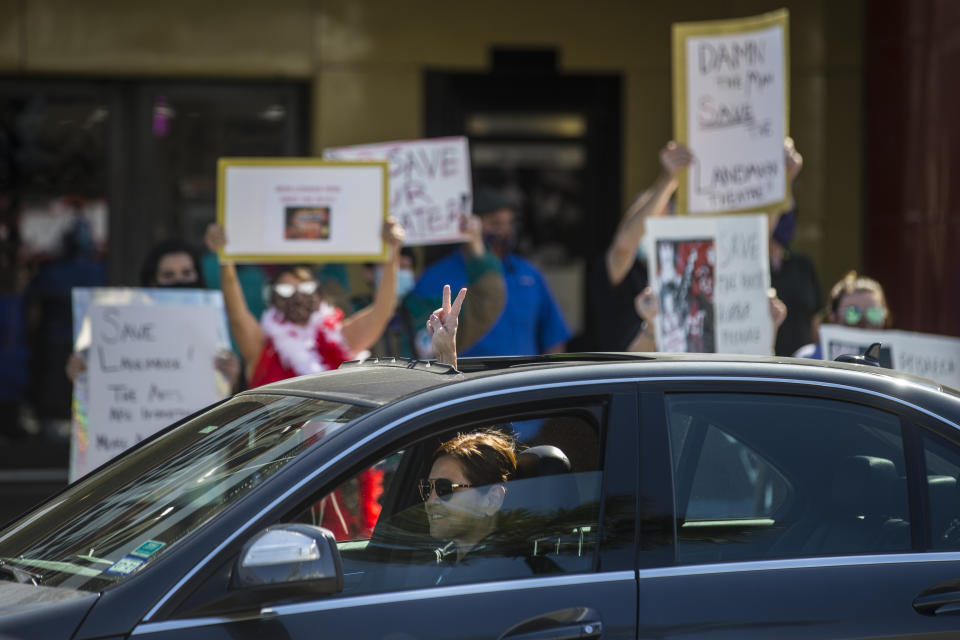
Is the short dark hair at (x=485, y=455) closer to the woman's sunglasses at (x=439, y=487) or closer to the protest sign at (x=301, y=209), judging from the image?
the woman's sunglasses at (x=439, y=487)

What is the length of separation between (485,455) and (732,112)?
13.4ft

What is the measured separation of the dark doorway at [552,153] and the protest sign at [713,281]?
3962mm

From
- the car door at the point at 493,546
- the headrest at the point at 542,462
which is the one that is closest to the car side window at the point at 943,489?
the car door at the point at 493,546

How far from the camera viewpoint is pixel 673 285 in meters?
6.07

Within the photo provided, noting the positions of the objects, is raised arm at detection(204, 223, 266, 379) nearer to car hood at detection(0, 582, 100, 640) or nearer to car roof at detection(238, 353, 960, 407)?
car roof at detection(238, 353, 960, 407)

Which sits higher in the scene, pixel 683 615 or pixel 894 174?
pixel 894 174

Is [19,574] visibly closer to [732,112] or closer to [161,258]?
[161,258]

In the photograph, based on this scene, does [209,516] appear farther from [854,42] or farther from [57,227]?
[854,42]

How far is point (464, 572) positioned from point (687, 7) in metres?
7.98

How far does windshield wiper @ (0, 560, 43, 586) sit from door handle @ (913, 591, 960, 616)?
6.48ft

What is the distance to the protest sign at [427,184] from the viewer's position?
23.8ft

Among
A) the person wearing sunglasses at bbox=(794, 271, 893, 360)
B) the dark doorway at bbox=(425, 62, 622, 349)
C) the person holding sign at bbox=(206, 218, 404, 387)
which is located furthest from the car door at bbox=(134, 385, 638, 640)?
the dark doorway at bbox=(425, 62, 622, 349)

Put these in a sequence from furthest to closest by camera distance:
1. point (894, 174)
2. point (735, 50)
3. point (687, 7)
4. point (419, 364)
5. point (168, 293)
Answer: point (687, 7), point (894, 174), point (735, 50), point (168, 293), point (419, 364)

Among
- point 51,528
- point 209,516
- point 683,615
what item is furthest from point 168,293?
point 683,615
